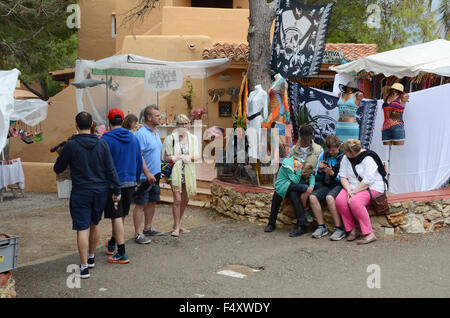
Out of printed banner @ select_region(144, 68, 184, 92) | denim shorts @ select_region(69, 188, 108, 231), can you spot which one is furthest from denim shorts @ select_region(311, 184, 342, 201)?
printed banner @ select_region(144, 68, 184, 92)

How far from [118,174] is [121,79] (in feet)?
18.2

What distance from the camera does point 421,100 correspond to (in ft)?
25.5

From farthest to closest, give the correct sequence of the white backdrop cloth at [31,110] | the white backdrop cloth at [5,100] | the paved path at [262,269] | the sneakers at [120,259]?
the white backdrop cloth at [31,110]
the sneakers at [120,259]
the white backdrop cloth at [5,100]
the paved path at [262,269]

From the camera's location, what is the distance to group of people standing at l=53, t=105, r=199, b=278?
535 centimetres

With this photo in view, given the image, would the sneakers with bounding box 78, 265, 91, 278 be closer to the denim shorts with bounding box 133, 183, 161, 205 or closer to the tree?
the denim shorts with bounding box 133, 183, 161, 205

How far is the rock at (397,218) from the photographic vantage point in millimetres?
6848

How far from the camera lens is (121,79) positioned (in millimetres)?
11188

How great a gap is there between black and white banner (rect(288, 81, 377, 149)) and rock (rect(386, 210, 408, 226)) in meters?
1.83

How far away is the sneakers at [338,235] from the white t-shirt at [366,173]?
588 mm

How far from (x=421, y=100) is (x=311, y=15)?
2.35 m

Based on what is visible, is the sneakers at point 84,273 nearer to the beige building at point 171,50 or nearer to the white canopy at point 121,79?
the white canopy at point 121,79

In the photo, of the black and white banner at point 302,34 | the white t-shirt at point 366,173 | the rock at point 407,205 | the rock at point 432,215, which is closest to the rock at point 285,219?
the white t-shirt at point 366,173

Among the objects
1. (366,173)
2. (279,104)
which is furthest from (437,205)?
(279,104)
